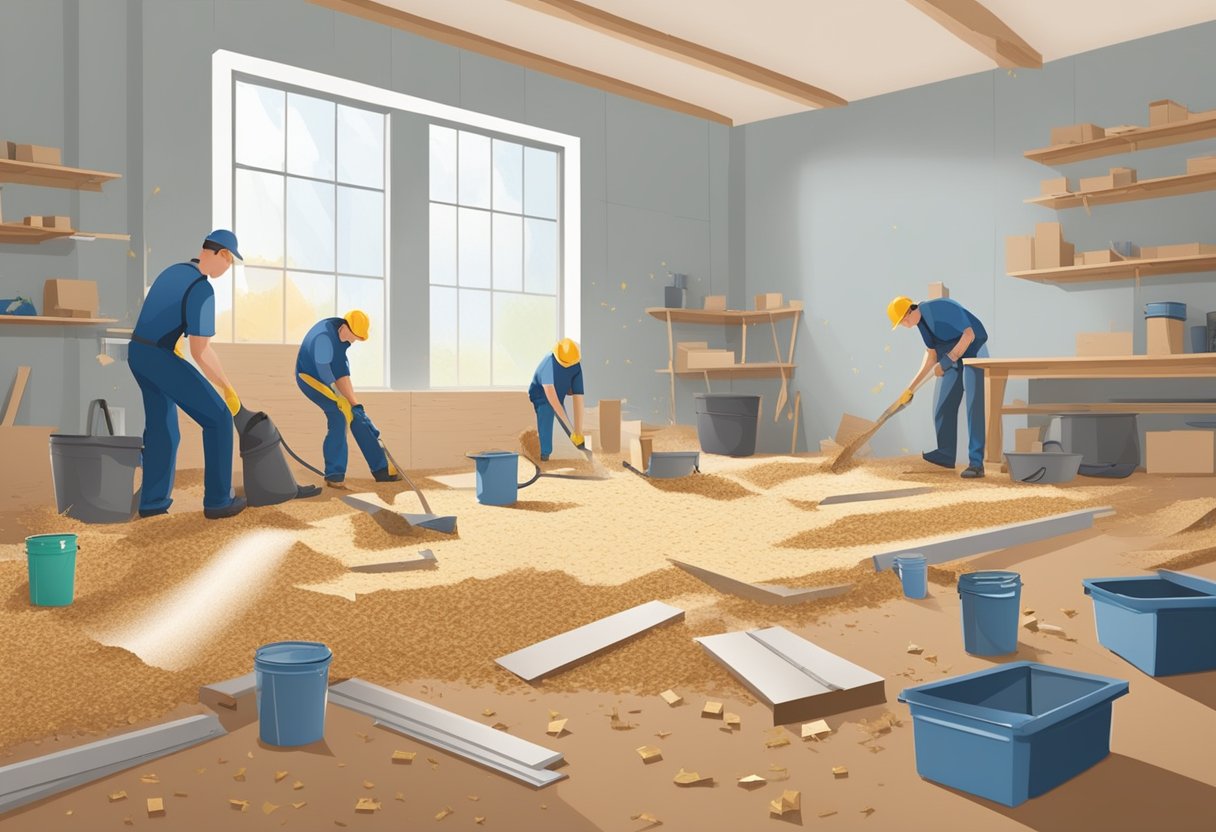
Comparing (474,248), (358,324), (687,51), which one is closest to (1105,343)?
(687,51)

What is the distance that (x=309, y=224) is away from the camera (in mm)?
6980

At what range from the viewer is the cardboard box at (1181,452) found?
599 cm

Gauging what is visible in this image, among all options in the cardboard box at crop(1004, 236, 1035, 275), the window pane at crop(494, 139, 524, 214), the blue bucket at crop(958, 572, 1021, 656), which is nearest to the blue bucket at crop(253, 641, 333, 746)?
the blue bucket at crop(958, 572, 1021, 656)

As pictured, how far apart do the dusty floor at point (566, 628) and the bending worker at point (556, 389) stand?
4.82 feet

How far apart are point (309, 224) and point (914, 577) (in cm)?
545

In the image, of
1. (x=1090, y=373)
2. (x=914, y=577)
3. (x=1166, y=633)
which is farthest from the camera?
(x=1090, y=373)

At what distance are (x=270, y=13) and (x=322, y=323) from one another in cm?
263

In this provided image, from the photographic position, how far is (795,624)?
279 cm

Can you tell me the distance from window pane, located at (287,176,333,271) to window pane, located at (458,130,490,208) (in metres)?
1.25

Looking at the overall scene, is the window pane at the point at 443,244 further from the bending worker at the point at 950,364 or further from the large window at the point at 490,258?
the bending worker at the point at 950,364

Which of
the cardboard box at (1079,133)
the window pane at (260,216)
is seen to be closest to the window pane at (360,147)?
the window pane at (260,216)

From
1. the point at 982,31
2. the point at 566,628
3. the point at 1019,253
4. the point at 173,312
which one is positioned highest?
the point at 982,31

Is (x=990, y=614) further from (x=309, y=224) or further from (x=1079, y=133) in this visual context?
(x=1079, y=133)

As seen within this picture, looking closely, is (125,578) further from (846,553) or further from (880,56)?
(880,56)
